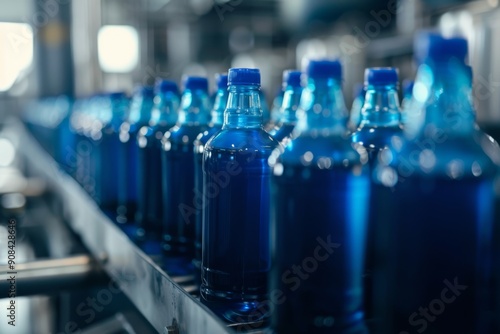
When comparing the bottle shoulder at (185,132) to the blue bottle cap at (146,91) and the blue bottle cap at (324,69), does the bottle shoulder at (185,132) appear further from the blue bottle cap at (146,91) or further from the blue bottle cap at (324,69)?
the blue bottle cap at (324,69)

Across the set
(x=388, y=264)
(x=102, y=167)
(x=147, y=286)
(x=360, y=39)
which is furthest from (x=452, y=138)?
(x=360, y=39)

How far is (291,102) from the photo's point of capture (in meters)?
0.81

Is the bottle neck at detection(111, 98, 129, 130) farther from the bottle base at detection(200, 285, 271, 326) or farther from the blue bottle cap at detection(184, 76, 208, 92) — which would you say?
the bottle base at detection(200, 285, 271, 326)

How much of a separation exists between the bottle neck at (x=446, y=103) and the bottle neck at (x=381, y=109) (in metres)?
0.21

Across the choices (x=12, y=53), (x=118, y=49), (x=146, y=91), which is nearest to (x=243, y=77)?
(x=146, y=91)

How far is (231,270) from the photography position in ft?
2.32

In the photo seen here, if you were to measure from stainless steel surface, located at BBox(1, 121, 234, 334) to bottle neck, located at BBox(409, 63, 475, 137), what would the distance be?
0.27 meters

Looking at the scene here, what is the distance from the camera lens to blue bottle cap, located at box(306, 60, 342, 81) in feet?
1.82

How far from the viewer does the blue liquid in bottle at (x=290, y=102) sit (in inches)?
31.6

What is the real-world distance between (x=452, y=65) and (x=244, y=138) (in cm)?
30

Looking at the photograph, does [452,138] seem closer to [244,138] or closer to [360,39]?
[244,138]

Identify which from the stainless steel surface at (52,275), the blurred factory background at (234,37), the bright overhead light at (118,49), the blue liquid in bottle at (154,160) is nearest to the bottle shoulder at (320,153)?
the blue liquid in bottle at (154,160)

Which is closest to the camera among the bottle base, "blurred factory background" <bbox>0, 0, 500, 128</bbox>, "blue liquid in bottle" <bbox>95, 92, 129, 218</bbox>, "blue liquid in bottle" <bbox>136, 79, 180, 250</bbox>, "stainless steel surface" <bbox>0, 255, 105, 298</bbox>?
the bottle base

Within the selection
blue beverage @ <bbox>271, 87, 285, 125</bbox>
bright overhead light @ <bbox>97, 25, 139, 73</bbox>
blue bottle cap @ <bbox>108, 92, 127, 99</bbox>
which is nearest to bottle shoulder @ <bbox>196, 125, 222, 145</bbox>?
blue beverage @ <bbox>271, 87, 285, 125</bbox>
